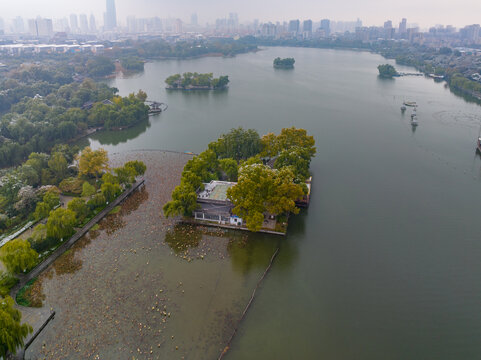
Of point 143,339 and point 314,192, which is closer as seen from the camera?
point 143,339

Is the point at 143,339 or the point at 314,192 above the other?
the point at 314,192

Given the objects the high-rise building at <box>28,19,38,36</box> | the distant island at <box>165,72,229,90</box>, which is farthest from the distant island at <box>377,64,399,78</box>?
the high-rise building at <box>28,19,38,36</box>

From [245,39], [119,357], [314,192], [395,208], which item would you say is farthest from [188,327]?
[245,39]

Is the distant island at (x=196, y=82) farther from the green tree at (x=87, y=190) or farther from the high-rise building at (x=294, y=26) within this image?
the high-rise building at (x=294, y=26)

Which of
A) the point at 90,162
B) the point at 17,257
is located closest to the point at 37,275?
the point at 17,257

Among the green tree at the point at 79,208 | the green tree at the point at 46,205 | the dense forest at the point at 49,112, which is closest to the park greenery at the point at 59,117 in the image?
the dense forest at the point at 49,112

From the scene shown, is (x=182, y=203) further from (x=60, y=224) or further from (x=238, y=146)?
(x=238, y=146)

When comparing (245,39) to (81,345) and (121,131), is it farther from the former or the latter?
(81,345)
